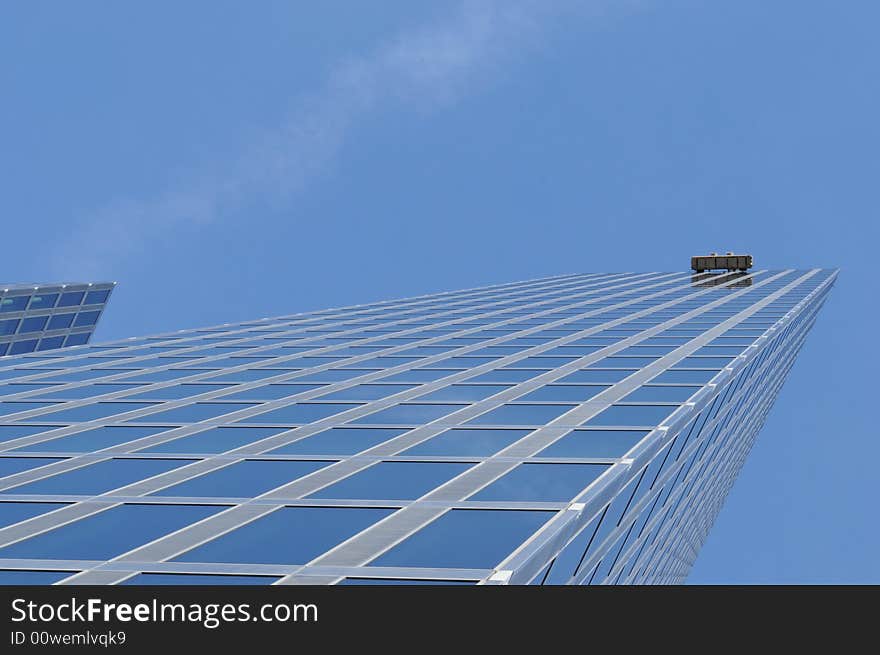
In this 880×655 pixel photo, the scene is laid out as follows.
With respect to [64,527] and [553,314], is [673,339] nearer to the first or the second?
[553,314]

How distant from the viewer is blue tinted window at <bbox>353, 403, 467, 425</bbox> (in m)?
24.7

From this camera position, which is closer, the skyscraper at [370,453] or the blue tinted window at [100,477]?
the skyscraper at [370,453]

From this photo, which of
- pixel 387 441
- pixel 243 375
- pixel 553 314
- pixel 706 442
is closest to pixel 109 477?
pixel 387 441

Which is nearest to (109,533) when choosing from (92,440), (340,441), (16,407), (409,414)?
(340,441)

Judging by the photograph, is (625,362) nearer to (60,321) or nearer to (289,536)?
(289,536)

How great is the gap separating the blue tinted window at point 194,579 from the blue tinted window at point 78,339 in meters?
77.3

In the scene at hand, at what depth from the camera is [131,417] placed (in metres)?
26.6

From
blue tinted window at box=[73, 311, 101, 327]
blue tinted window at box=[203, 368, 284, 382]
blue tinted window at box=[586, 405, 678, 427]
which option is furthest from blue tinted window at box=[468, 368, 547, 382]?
blue tinted window at box=[73, 311, 101, 327]

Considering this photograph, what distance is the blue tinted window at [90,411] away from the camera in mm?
26656

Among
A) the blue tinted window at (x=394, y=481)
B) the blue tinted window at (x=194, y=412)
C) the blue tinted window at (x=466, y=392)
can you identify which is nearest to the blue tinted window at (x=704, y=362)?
the blue tinted window at (x=466, y=392)

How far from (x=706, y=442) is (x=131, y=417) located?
716 inches

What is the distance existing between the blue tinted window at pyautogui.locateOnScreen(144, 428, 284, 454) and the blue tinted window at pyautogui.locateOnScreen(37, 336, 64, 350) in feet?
211

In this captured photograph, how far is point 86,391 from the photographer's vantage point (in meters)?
31.5

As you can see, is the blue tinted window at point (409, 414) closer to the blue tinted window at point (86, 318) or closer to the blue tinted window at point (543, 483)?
the blue tinted window at point (543, 483)
